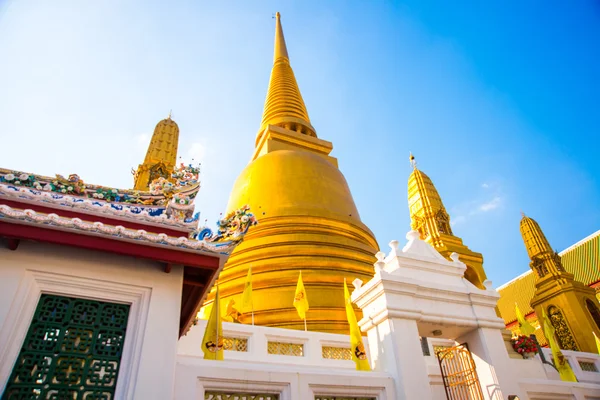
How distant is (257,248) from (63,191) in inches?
262

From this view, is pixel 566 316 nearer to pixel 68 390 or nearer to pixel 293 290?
pixel 293 290

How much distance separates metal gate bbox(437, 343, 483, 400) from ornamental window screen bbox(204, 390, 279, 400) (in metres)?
2.41

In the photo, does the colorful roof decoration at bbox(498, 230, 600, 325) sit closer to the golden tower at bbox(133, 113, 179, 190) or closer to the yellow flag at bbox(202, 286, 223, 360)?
the golden tower at bbox(133, 113, 179, 190)

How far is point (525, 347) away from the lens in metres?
8.05

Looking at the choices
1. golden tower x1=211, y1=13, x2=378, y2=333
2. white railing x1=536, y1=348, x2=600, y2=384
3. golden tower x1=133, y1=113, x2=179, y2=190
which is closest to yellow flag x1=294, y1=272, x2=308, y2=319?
golden tower x1=211, y1=13, x2=378, y2=333

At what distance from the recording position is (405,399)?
4.70 m

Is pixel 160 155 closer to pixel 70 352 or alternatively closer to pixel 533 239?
pixel 70 352

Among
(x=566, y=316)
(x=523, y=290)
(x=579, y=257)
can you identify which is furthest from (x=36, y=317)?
(x=523, y=290)

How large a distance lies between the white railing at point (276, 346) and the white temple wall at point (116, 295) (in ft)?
6.03

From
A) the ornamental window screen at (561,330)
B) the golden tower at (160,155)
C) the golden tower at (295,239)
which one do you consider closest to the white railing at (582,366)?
the golden tower at (295,239)

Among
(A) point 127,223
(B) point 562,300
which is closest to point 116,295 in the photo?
(A) point 127,223

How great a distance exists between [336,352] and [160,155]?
588cm

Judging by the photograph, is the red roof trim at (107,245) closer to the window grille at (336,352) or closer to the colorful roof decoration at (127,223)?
the colorful roof decoration at (127,223)

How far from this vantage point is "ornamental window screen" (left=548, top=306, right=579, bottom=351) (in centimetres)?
1638
